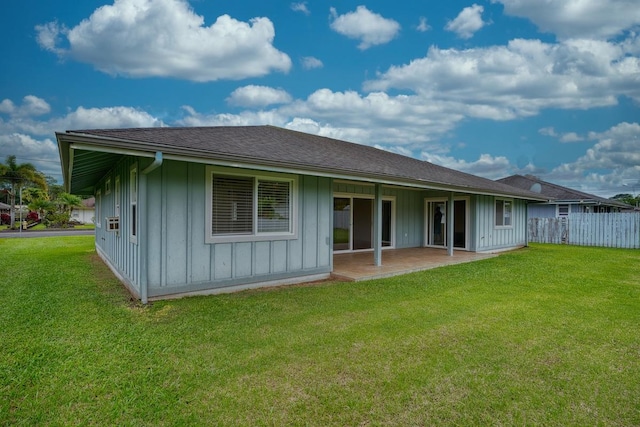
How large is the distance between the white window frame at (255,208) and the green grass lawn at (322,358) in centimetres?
105

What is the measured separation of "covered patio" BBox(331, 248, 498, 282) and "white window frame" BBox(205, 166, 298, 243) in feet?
5.50

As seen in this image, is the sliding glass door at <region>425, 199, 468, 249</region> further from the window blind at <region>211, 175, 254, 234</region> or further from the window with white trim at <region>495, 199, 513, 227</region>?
the window blind at <region>211, 175, 254, 234</region>

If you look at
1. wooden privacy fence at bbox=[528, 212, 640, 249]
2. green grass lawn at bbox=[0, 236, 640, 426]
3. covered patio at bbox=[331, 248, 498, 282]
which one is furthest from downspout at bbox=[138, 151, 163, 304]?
wooden privacy fence at bbox=[528, 212, 640, 249]

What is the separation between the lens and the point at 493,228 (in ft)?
44.1

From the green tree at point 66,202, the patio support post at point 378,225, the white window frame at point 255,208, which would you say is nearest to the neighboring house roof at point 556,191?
the patio support post at point 378,225

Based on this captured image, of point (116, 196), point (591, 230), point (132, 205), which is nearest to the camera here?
point (132, 205)

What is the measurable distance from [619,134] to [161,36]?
127 ft

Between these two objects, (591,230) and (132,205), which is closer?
(132,205)

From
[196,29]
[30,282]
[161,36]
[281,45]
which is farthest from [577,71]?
[30,282]

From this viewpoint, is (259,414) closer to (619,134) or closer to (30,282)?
(30,282)

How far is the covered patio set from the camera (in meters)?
7.84

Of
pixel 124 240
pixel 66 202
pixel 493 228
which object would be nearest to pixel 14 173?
pixel 66 202

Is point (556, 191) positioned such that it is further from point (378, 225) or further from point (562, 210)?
point (378, 225)

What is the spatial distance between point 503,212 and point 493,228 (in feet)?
3.70
